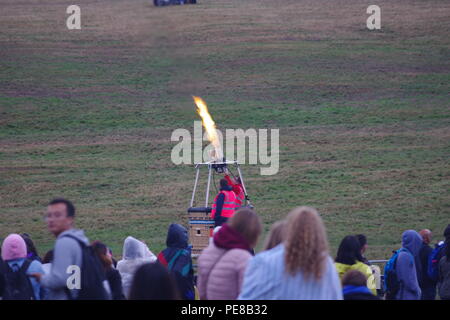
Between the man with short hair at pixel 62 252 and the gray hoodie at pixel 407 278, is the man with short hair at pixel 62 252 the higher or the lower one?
the higher one

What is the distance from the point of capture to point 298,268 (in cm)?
529

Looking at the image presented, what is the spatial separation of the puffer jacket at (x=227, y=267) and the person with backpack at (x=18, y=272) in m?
1.98

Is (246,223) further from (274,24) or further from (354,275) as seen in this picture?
(274,24)

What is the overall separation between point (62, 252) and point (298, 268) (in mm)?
1735

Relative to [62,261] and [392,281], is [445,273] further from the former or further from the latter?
[62,261]

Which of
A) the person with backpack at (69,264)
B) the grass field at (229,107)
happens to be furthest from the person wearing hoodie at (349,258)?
the grass field at (229,107)

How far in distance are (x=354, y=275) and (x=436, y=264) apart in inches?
168

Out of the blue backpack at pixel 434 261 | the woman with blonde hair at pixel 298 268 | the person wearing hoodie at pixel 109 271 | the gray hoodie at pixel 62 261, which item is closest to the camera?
the woman with blonde hair at pixel 298 268

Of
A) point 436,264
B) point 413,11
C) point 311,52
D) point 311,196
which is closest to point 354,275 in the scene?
point 436,264

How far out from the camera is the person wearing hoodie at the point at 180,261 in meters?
8.58

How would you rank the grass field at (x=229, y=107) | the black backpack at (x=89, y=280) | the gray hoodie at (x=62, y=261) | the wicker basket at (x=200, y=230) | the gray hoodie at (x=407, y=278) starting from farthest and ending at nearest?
1. the grass field at (x=229, y=107)
2. the wicker basket at (x=200, y=230)
3. the gray hoodie at (x=407, y=278)
4. the black backpack at (x=89, y=280)
5. the gray hoodie at (x=62, y=261)

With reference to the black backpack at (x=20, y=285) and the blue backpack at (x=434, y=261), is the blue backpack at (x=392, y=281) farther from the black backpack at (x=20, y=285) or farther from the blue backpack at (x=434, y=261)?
the black backpack at (x=20, y=285)

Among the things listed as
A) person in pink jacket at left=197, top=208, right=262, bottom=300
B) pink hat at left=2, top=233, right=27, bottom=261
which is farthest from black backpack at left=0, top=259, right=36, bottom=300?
person in pink jacket at left=197, top=208, right=262, bottom=300
